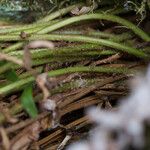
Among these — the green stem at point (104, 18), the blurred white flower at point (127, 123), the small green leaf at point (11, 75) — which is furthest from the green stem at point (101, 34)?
the blurred white flower at point (127, 123)

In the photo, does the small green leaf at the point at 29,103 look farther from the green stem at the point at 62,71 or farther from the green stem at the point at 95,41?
the green stem at the point at 95,41

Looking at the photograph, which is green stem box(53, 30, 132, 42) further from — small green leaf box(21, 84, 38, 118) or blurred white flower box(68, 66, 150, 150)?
blurred white flower box(68, 66, 150, 150)

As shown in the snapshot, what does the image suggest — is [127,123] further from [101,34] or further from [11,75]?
[101,34]

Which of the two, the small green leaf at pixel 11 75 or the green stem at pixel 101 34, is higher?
the green stem at pixel 101 34

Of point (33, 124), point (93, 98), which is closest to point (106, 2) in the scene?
point (93, 98)

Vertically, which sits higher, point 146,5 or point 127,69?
point 146,5

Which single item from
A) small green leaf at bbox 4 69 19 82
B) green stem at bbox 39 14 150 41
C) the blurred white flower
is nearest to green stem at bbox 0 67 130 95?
small green leaf at bbox 4 69 19 82

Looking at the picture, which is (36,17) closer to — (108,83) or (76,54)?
(76,54)

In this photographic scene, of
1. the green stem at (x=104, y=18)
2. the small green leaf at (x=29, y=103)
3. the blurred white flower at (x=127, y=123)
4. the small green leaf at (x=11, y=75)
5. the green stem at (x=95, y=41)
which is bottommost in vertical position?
the small green leaf at (x=29, y=103)
